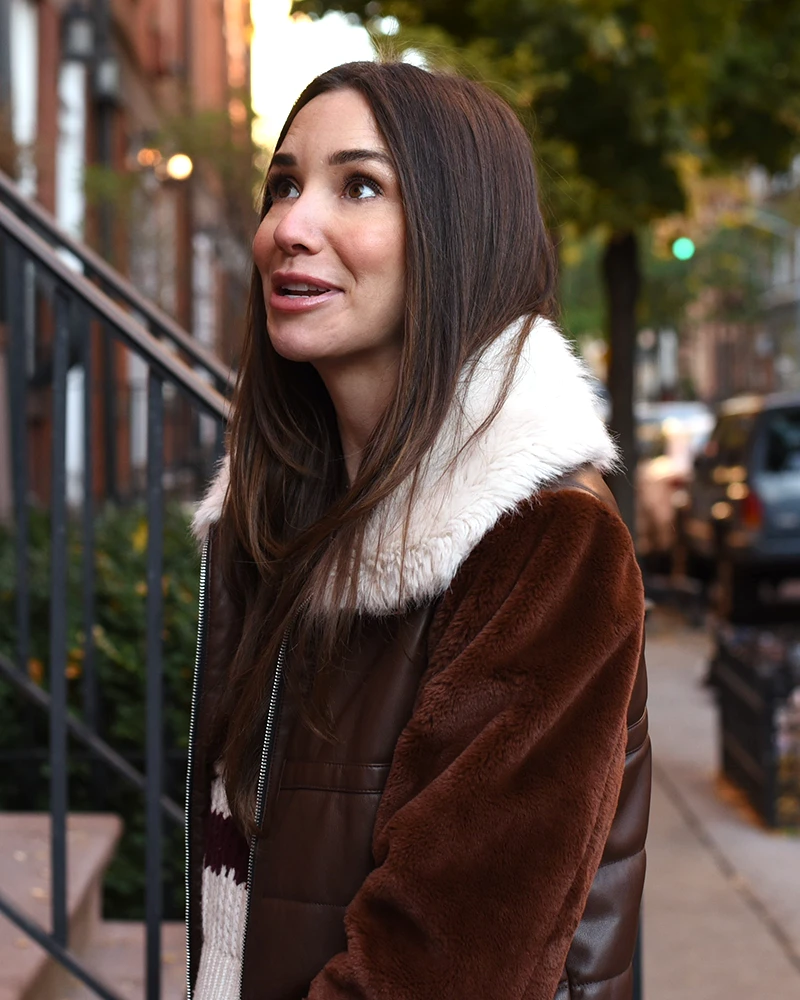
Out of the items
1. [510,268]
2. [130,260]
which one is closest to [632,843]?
[510,268]

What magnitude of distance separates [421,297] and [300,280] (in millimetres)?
173

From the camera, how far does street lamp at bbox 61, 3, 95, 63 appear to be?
11703 millimetres

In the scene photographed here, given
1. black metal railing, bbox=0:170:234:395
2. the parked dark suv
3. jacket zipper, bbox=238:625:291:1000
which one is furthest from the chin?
the parked dark suv

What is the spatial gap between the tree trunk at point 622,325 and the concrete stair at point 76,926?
9.99 metres

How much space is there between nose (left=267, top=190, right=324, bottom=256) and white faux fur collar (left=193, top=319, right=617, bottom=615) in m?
0.25

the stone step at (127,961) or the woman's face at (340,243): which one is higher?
the woman's face at (340,243)

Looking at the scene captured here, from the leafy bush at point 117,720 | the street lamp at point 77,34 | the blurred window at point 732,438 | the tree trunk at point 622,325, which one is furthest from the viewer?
the tree trunk at point 622,325

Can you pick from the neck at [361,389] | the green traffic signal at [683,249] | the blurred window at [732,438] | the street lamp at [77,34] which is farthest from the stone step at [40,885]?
the green traffic signal at [683,249]

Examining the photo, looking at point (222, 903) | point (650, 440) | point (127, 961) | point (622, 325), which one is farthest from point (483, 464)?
point (650, 440)

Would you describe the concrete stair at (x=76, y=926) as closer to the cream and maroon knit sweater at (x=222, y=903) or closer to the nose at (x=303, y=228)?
the cream and maroon knit sweater at (x=222, y=903)

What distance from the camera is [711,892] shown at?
5328 millimetres

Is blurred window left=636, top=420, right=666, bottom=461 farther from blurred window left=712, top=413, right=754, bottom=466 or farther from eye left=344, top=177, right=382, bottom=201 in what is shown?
eye left=344, top=177, right=382, bottom=201

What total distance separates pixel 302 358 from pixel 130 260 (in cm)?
942

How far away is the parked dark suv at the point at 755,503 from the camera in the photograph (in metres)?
A: 12.0
